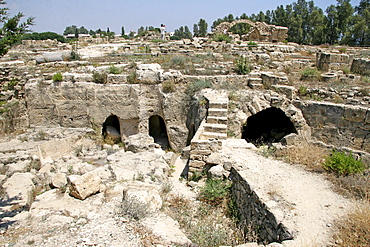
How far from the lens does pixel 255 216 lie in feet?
13.6

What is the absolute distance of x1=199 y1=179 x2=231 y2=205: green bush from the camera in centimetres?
504

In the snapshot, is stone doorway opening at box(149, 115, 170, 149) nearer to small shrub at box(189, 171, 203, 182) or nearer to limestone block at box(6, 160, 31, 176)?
small shrub at box(189, 171, 203, 182)

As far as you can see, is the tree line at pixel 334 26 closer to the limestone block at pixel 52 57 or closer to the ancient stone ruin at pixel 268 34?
the ancient stone ruin at pixel 268 34

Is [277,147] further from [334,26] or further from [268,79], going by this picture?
[334,26]

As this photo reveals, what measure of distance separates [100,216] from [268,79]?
26.8 feet

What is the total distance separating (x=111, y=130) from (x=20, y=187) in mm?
5777

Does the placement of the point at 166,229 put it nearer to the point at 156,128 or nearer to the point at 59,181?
the point at 59,181

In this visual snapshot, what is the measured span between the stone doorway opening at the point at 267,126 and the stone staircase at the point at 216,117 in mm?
1978

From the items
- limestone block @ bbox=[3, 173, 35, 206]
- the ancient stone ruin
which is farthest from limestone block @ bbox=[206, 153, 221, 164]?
the ancient stone ruin

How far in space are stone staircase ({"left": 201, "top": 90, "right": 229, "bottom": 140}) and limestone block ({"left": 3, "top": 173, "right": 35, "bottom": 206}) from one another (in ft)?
12.9

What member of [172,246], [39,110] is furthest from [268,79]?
[39,110]

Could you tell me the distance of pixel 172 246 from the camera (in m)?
3.20

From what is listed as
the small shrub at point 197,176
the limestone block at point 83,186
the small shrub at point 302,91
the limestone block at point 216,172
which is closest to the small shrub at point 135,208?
the limestone block at point 83,186

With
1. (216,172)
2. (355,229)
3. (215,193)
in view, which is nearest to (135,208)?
(215,193)
